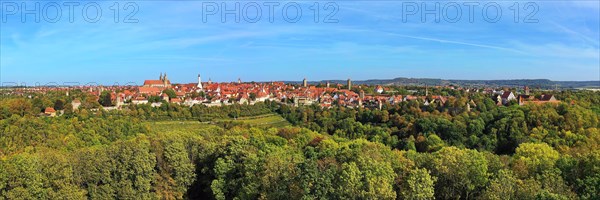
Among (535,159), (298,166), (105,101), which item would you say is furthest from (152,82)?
(535,159)

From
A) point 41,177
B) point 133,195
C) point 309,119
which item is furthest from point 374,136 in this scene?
point 41,177

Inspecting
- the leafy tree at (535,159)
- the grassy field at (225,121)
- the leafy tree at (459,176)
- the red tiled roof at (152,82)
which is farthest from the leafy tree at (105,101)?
the leafy tree at (459,176)

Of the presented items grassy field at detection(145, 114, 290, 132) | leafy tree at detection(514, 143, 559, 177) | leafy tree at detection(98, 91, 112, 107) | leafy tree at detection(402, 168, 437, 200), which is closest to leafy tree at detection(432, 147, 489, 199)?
leafy tree at detection(514, 143, 559, 177)

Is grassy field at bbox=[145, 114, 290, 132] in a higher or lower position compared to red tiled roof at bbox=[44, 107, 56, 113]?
lower

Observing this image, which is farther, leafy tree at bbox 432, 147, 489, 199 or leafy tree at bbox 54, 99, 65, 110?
leafy tree at bbox 54, 99, 65, 110

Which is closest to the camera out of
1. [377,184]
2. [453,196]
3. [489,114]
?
[377,184]

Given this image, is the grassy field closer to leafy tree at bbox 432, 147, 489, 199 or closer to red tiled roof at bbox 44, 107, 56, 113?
red tiled roof at bbox 44, 107, 56, 113

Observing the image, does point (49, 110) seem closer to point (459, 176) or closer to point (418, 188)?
point (459, 176)

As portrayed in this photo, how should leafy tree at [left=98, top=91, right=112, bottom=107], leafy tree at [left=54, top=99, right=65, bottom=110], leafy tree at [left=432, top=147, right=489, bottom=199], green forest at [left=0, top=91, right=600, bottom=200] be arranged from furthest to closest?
leafy tree at [left=98, top=91, right=112, bottom=107], leafy tree at [left=54, top=99, right=65, bottom=110], leafy tree at [left=432, top=147, right=489, bottom=199], green forest at [left=0, top=91, right=600, bottom=200]

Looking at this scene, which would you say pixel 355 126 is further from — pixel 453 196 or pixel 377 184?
pixel 377 184
